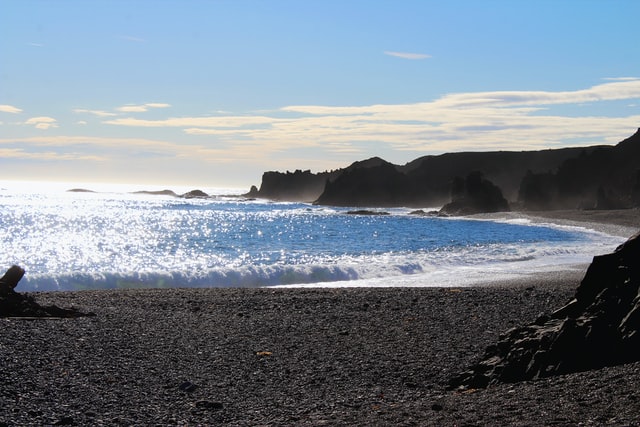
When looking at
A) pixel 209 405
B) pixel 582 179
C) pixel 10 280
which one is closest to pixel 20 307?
pixel 10 280

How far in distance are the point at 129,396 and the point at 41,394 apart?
102cm

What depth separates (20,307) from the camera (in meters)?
14.0

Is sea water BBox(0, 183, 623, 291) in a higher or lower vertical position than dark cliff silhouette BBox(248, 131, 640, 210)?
lower

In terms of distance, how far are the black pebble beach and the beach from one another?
0.08ft

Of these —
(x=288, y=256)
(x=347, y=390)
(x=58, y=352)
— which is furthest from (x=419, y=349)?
(x=288, y=256)

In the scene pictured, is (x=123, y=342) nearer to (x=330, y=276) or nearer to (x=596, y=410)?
(x=596, y=410)

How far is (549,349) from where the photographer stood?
8.92 meters

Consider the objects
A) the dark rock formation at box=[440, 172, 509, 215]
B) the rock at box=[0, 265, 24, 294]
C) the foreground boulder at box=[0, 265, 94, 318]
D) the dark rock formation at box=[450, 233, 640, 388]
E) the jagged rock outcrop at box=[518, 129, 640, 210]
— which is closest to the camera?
the dark rock formation at box=[450, 233, 640, 388]

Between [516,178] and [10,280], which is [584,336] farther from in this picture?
[516,178]

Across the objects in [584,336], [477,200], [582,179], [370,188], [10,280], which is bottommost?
[584,336]

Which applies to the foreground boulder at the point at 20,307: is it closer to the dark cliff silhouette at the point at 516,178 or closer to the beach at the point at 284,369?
A: the beach at the point at 284,369

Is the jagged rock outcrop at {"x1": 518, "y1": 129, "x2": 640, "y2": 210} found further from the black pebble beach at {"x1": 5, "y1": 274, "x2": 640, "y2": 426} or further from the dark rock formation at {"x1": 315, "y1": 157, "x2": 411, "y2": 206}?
the black pebble beach at {"x1": 5, "y1": 274, "x2": 640, "y2": 426}

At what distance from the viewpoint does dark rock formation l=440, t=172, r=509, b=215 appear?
120 m

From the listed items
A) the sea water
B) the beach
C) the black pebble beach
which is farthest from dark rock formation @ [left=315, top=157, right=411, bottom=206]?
the black pebble beach
